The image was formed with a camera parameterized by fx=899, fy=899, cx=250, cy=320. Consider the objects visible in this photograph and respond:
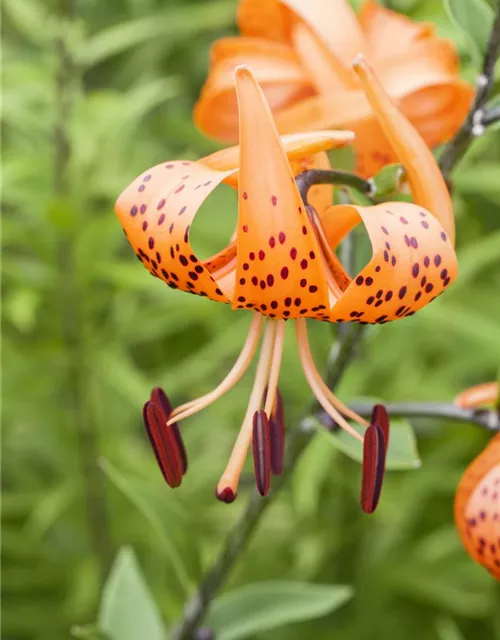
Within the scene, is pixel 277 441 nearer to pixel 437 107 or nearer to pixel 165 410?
pixel 165 410

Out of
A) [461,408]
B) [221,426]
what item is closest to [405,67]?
[461,408]

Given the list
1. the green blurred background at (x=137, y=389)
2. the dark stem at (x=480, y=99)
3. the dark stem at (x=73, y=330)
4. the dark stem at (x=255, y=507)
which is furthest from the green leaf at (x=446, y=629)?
the dark stem at (x=480, y=99)

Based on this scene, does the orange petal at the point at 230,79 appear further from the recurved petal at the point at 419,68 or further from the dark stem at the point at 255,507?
the dark stem at the point at 255,507

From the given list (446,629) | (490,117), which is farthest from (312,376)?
(446,629)

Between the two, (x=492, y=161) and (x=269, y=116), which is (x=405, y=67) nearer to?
(x=269, y=116)

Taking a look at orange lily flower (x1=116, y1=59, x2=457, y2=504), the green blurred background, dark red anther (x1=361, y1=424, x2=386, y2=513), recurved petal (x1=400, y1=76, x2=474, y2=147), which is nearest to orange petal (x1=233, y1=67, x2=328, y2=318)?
orange lily flower (x1=116, y1=59, x2=457, y2=504)

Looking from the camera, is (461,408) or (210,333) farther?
(210,333)

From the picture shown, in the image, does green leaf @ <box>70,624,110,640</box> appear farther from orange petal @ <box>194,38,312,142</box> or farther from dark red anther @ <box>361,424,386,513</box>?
orange petal @ <box>194,38,312,142</box>
